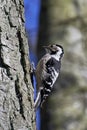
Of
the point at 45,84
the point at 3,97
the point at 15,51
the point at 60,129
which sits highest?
the point at 15,51

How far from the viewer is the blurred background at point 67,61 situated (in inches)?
232

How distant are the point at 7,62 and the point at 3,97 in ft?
1.00

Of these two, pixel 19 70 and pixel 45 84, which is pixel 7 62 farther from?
pixel 45 84

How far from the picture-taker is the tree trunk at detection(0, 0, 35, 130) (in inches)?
130

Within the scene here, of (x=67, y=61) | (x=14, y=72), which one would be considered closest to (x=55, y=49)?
(x=67, y=61)

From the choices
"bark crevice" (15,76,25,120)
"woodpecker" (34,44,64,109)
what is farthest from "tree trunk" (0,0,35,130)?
"woodpecker" (34,44,64,109)

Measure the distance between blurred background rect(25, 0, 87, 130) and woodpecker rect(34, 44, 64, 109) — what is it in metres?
0.19

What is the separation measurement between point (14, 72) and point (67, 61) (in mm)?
2713

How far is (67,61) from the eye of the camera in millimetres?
6207

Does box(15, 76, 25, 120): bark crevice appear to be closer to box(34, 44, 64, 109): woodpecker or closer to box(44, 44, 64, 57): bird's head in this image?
box(34, 44, 64, 109): woodpecker

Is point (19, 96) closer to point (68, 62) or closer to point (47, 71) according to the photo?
point (47, 71)

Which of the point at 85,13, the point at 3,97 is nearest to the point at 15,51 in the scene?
the point at 3,97

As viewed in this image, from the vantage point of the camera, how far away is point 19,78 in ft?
11.8

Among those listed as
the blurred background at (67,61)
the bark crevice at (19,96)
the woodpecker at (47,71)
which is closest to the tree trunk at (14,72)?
the bark crevice at (19,96)
